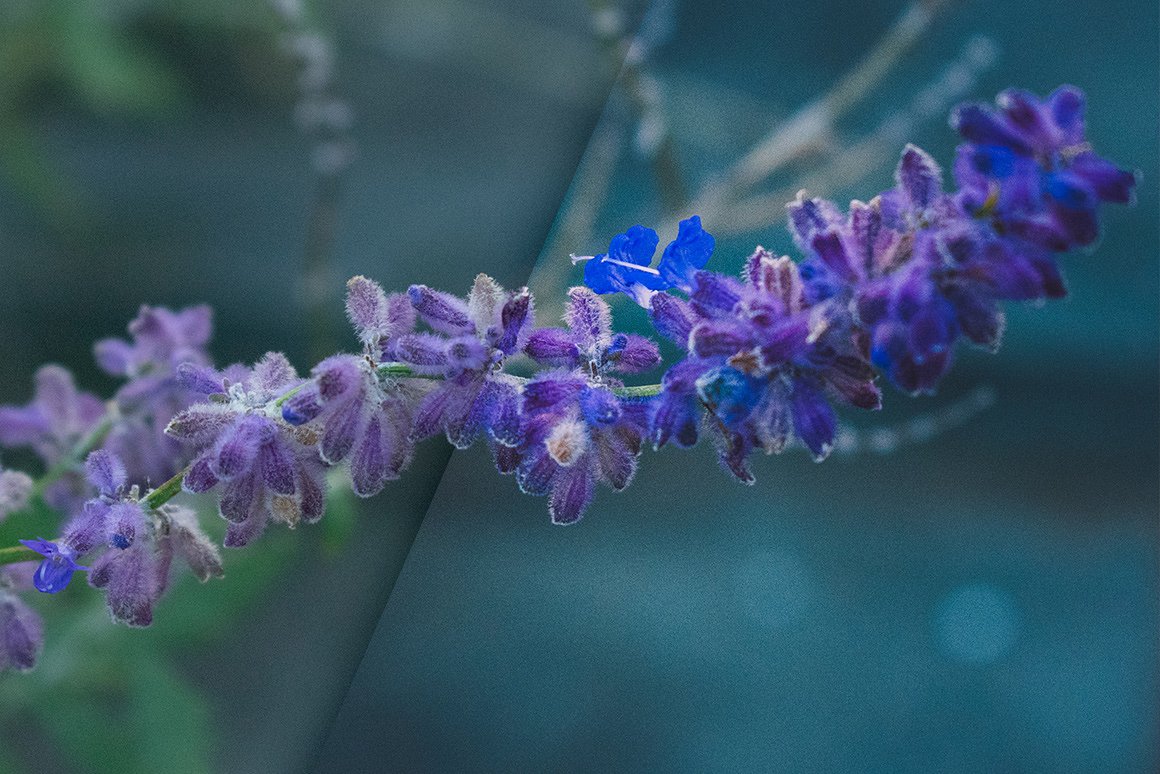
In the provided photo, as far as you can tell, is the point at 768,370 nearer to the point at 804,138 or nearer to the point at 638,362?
the point at 638,362

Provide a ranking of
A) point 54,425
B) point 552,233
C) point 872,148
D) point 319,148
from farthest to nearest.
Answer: point 319,148 < point 872,148 < point 552,233 < point 54,425

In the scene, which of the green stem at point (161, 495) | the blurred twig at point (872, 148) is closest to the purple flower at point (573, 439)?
the green stem at point (161, 495)

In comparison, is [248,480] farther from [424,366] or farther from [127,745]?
[127,745]

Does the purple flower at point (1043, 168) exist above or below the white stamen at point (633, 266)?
above

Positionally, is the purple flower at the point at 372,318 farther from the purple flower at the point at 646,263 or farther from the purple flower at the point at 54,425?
the purple flower at the point at 54,425

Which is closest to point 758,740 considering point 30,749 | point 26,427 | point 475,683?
point 475,683

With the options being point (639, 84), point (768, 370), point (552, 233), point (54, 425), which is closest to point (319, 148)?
point (639, 84)
